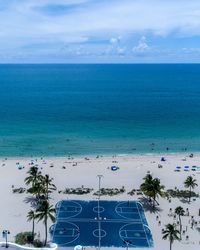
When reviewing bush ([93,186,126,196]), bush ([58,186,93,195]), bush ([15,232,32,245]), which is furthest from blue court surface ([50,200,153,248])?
bush ([58,186,93,195])

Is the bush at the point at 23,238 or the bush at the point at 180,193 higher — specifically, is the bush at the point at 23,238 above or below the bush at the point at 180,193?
below

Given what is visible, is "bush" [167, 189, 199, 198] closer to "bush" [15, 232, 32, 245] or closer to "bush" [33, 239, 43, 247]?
"bush" [33, 239, 43, 247]

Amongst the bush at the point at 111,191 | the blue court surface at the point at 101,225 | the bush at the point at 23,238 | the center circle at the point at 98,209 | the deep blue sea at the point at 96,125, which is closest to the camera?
the bush at the point at 23,238

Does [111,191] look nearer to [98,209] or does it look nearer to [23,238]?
[98,209]

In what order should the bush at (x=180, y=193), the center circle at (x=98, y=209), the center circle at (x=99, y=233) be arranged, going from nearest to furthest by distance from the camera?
the center circle at (x=99, y=233) → the center circle at (x=98, y=209) → the bush at (x=180, y=193)

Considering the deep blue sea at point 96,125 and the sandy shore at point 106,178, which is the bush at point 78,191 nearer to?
the sandy shore at point 106,178

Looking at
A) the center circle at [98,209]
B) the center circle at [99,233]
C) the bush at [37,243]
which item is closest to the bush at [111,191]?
the center circle at [98,209]

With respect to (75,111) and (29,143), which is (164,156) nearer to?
(29,143)
